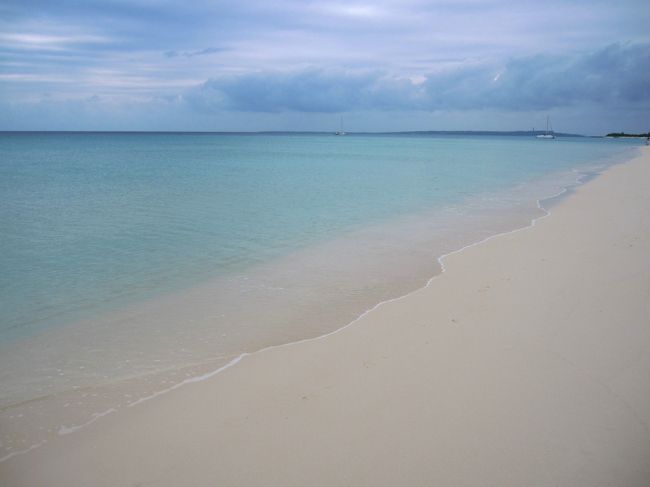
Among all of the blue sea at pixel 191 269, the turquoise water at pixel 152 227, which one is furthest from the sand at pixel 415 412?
the turquoise water at pixel 152 227

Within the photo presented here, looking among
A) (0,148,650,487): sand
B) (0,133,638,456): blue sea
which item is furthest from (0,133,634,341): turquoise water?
(0,148,650,487): sand

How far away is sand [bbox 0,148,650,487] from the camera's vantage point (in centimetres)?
351

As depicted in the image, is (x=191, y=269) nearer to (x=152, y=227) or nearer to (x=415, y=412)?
(x=152, y=227)

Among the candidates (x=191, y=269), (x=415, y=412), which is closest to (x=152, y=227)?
(x=191, y=269)

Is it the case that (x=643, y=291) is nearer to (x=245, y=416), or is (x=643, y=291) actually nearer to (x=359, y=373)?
(x=359, y=373)

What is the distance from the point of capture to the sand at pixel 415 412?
11.5ft

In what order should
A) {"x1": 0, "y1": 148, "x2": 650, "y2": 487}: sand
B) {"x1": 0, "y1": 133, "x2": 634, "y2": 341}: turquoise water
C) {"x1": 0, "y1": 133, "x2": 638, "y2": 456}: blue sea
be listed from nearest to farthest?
{"x1": 0, "y1": 148, "x2": 650, "y2": 487}: sand
{"x1": 0, "y1": 133, "x2": 638, "y2": 456}: blue sea
{"x1": 0, "y1": 133, "x2": 634, "y2": 341}: turquoise water

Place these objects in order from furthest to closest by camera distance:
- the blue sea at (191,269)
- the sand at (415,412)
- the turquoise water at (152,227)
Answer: the turquoise water at (152,227)
the blue sea at (191,269)
the sand at (415,412)

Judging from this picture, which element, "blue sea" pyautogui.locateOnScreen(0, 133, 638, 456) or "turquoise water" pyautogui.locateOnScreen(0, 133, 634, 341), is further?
"turquoise water" pyautogui.locateOnScreen(0, 133, 634, 341)

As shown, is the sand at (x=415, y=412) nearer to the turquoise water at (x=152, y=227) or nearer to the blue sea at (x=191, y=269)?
the blue sea at (x=191, y=269)

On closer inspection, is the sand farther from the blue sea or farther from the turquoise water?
the turquoise water

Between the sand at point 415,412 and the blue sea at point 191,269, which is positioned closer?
the sand at point 415,412

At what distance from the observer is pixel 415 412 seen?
417cm

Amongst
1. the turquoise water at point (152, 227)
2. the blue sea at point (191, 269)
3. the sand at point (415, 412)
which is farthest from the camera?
the turquoise water at point (152, 227)
